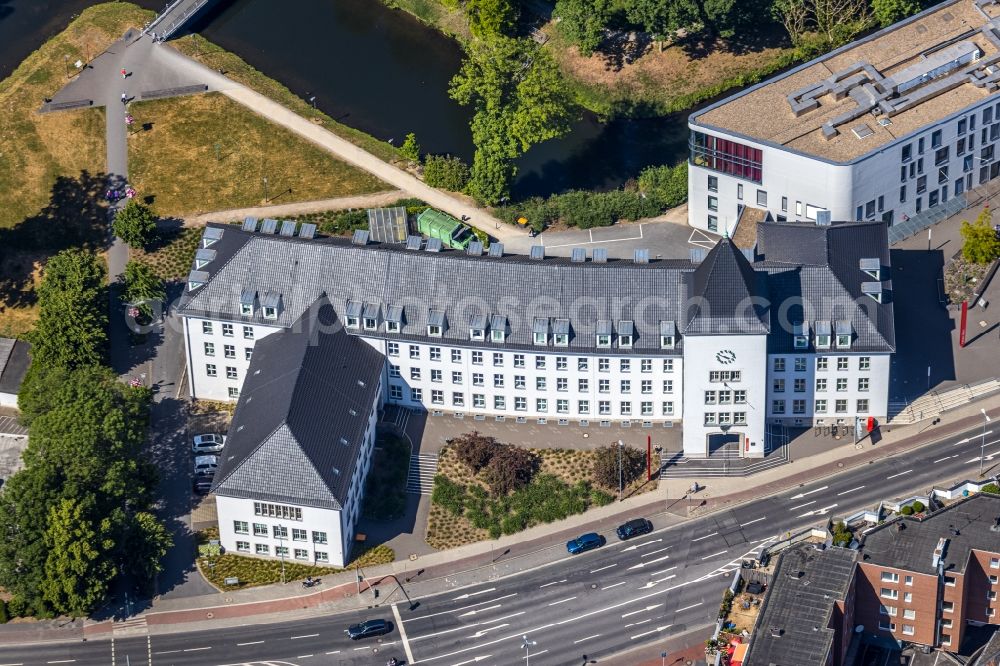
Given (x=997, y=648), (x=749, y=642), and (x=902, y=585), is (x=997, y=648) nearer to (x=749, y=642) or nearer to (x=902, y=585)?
(x=902, y=585)

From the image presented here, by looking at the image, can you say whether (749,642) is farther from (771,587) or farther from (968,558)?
(968,558)

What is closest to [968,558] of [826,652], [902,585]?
[902,585]

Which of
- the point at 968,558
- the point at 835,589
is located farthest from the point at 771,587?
the point at 968,558

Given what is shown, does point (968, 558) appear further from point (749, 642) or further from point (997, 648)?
point (749, 642)
